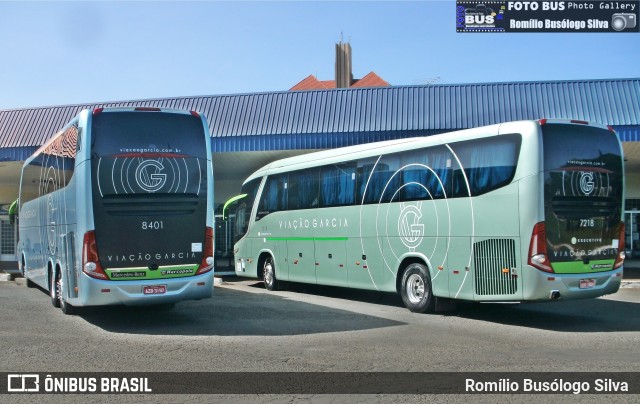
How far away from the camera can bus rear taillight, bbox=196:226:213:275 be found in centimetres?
1209

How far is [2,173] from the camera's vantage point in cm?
3034

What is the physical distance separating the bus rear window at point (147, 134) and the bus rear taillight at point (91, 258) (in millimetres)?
1372

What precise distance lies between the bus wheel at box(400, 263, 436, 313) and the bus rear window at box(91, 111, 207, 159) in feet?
16.0

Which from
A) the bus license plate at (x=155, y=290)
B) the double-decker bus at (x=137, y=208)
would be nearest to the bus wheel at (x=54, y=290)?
the double-decker bus at (x=137, y=208)

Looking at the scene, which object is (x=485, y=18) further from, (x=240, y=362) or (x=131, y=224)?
(x=240, y=362)

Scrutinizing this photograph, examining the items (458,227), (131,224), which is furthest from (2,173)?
(458,227)

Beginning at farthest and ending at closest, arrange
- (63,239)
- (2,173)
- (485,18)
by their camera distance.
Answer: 1. (2,173)
2. (485,18)
3. (63,239)

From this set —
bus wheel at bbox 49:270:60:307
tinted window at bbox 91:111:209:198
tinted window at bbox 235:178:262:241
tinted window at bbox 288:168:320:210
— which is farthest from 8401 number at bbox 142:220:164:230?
tinted window at bbox 235:178:262:241

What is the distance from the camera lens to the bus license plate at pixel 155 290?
37.9ft

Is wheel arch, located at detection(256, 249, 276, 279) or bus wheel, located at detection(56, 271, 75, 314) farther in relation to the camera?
wheel arch, located at detection(256, 249, 276, 279)

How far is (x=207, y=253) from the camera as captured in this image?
39.9 feet

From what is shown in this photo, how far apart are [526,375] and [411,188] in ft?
21.5

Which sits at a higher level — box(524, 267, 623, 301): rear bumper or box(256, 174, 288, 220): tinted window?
box(256, 174, 288, 220): tinted window

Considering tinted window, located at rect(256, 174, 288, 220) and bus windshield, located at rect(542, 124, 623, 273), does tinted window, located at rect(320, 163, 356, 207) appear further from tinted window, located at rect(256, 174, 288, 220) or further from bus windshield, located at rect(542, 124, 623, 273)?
bus windshield, located at rect(542, 124, 623, 273)
